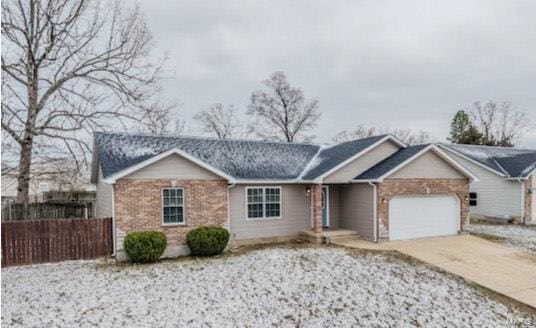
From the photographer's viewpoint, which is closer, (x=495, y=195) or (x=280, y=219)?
(x=280, y=219)

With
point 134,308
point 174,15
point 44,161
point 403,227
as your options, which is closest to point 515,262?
point 403,227

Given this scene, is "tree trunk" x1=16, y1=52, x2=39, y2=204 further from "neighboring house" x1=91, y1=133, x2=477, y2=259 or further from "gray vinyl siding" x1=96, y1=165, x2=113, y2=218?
"gray vinyl siding" x1=96, y1=165, x2=113, y2=218

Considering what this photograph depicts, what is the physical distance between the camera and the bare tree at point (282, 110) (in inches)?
1613

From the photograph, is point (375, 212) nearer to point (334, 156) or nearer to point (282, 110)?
point (334, 156)

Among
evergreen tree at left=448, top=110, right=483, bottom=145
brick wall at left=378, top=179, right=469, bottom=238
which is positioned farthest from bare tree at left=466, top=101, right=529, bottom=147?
brick wall at left=378, top=179, right=469, bottom=238

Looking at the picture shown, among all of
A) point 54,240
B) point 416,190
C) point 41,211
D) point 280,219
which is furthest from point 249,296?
point 41,211

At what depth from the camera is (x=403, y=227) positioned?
16.2 m

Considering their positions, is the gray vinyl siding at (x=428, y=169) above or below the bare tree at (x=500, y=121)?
below

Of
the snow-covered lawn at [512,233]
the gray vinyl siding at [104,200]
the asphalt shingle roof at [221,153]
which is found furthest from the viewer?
the snow-covered lawn at [512,233]

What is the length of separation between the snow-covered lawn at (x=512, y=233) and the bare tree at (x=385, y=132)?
25.8 m

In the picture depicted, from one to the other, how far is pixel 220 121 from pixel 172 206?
90.7 feet

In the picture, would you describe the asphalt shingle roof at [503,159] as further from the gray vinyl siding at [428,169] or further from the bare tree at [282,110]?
the bare tree at [282,110]

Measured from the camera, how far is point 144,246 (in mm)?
12352

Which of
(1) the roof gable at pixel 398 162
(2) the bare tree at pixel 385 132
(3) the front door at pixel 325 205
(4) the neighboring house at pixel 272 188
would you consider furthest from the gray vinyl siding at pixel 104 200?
(2) the bare tree at pixel 385 132
